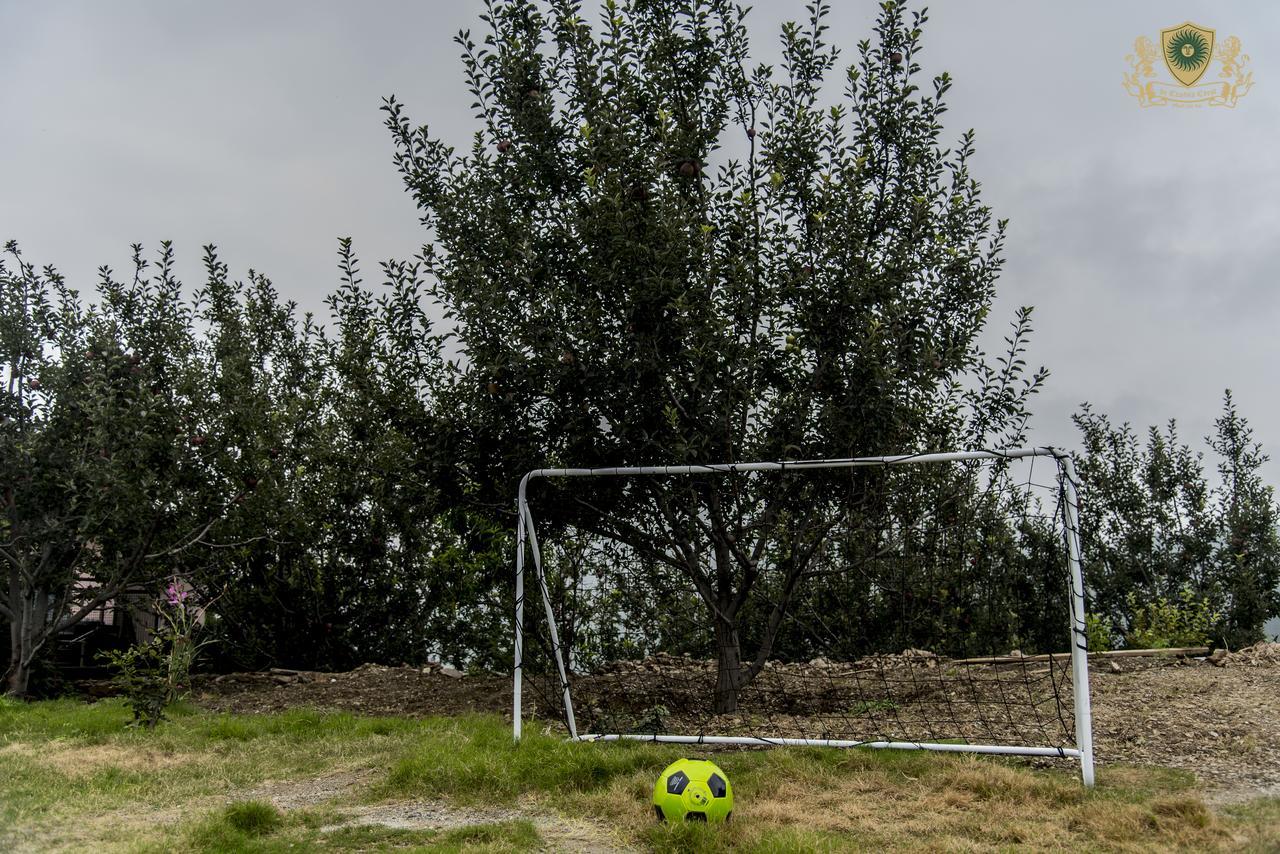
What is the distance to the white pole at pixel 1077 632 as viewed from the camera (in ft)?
19.9

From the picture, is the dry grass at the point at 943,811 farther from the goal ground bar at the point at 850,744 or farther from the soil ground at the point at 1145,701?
the soil ground at the point at 1145,701

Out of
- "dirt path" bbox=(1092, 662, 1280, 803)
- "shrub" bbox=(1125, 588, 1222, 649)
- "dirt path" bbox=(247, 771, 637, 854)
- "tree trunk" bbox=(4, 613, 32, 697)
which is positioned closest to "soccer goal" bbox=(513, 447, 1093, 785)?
"dirt path" bbox=(1092, 662, 1280, 803)

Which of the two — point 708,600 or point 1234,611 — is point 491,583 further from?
point 1234,611

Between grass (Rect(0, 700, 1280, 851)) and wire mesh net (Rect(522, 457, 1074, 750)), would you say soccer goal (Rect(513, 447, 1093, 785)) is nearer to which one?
wire mesh net (Rect(522, 457, 1074, 750))

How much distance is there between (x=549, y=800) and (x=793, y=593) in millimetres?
3464

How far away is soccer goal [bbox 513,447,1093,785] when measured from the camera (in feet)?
25.4

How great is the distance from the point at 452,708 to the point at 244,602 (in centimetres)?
477

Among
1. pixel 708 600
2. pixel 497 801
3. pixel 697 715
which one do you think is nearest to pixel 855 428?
pixel 708 600

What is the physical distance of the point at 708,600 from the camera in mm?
8602

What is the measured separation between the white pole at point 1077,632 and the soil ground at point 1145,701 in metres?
0.70

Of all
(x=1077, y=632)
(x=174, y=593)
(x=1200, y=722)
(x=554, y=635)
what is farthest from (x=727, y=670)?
(x=174, y=593)

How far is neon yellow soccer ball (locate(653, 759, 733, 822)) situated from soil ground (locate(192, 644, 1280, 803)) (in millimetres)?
2918

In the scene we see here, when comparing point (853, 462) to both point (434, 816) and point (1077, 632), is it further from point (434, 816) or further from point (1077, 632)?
point (434, 816)

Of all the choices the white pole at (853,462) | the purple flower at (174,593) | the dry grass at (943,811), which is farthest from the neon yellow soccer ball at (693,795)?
the purple flower at (174,593)
